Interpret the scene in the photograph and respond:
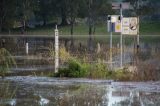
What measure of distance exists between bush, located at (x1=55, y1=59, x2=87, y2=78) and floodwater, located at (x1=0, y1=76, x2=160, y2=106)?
0.94 metres

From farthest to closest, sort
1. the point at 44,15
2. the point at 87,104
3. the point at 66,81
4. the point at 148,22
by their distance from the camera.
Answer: the point at 148,22 < the point at 44,15 < the point at 66,81 < the point at 87,104

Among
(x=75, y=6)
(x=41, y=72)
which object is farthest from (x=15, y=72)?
(x=75, y=6)

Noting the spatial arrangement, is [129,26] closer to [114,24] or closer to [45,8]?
[114,24]

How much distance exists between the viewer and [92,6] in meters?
108

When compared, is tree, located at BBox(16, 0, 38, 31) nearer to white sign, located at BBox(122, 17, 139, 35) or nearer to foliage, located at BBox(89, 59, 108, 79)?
white sign, located at BBox(122, 17, 139, 35)

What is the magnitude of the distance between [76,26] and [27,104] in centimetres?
9860

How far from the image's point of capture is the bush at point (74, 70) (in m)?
22.7

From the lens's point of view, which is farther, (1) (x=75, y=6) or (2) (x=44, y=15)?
(2) (x=44, y=15)

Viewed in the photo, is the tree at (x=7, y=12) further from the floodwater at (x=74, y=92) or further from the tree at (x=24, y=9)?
the floodwater at (x=74, y=92)

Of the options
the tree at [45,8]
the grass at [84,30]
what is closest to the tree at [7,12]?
the grass at [84,30]

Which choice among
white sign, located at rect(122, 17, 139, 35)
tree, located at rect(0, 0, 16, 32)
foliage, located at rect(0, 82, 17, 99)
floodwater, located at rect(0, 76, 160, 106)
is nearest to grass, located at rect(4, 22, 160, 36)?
tree, located at rect(0, 0, 16, 32)

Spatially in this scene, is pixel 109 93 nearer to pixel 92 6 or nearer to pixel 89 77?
pixel 89 77

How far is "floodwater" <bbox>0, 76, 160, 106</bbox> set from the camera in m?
14.8

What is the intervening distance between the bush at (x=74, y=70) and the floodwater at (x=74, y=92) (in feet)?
3.09
